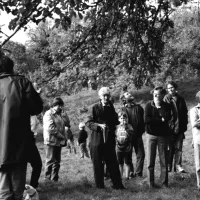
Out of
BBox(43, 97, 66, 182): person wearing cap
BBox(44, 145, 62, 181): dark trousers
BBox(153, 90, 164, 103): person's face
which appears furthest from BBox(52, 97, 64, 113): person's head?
BBox(153, 90, 164, 103): person's face

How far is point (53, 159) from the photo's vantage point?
29.2 ft

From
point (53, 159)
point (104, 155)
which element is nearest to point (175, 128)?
point (104, 155)

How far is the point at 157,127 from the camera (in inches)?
299

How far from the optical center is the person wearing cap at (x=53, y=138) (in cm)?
883

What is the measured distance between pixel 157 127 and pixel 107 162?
3.75 ft

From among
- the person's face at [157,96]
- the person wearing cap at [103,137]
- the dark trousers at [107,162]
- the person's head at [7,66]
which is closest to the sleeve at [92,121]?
the person wearing cap at [103,137]

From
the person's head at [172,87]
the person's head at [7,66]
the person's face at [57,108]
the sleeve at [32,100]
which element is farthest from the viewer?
the person's face at [57,108]

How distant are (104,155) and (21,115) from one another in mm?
3286

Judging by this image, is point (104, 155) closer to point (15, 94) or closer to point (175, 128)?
point (175, 128)

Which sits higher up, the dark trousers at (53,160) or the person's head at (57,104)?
the person's head at (57,104)

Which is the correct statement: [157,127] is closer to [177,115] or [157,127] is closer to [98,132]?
[98,132]

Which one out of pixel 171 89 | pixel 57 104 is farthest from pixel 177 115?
pixel 57 104

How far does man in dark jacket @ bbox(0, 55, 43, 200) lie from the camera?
4641 millimetres

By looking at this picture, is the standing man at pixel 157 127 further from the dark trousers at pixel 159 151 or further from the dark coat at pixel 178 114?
the dark coat at pixel 178 114
